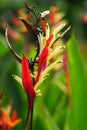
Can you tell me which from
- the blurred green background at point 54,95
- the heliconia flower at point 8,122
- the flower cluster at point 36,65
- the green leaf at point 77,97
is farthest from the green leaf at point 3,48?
the flower cluster at point 36,65

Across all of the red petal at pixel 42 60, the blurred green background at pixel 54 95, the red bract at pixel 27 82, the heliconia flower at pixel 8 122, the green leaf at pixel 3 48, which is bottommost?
the blurred green background at pixel 54 95

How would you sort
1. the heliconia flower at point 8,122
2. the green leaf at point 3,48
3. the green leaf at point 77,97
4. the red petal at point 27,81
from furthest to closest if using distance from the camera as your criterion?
1. the green leaf at point 3,48
2. the green leaf at point 77,97
3. the heliconia flower at point 8,122
4. the red petal at point 27,81

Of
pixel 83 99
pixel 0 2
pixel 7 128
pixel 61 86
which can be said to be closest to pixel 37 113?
pixel 83 99

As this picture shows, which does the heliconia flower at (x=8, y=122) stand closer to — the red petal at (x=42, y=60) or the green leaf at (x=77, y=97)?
the red petal at (x=42, y=60)

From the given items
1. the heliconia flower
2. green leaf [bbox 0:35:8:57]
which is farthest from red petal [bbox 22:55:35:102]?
green leaf [bbox 0:35:8:57]

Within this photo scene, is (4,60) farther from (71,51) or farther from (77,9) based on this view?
(77,9)

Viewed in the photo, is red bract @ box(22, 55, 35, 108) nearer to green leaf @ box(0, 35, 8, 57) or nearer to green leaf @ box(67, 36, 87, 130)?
green leaf @ box(67, 36, 87, 130)

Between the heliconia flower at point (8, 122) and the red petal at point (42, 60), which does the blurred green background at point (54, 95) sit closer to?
the heliconia flower at point (8, 122)

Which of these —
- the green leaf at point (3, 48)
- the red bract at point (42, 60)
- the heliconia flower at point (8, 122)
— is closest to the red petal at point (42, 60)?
the red bract at point (42, 60)

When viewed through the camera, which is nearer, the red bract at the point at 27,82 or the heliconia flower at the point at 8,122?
the red bract at the point at 27,82

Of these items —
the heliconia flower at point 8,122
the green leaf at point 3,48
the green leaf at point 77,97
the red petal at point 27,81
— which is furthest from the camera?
the green leaf at point 3,48

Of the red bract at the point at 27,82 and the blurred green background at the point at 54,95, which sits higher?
the red bract at the point at 27,82
